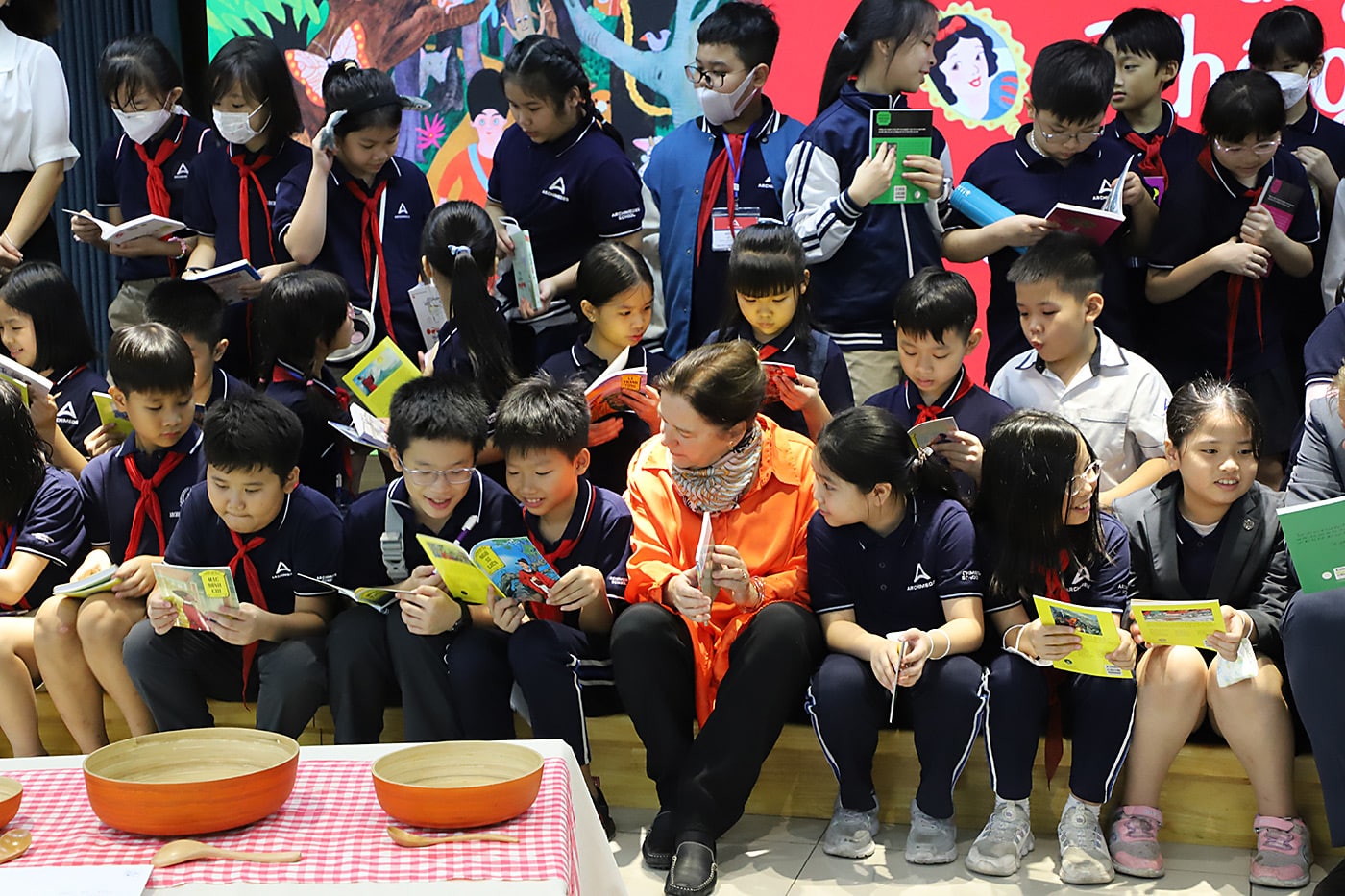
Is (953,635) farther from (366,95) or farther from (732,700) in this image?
(366,95)

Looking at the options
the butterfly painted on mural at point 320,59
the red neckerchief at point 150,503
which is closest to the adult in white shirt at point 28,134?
the butterfly painted on mural at point 320,59

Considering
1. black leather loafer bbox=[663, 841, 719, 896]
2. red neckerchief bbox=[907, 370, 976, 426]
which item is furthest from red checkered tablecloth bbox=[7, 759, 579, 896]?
red neckerchief bbox=[907, 370, 976, 426]

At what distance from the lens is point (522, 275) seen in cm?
395

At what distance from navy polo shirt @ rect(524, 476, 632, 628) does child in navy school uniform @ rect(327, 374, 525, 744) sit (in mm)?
127

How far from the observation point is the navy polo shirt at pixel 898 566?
3.07 m

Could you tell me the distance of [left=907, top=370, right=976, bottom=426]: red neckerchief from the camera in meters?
3.51

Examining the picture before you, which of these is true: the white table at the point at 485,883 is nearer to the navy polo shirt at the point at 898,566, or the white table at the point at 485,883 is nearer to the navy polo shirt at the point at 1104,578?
the navy polo shirt at the point at 898,566

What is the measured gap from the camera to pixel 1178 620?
2729 millimetres

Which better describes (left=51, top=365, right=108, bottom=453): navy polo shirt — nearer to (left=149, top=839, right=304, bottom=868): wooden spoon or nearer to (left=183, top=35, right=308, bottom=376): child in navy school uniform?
(left=183, top=35, right=308, bottom=376): child in navy school uniform

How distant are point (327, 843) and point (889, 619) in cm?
165

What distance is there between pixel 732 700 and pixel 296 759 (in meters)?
1.27

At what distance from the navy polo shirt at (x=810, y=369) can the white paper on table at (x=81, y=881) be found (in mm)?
2351

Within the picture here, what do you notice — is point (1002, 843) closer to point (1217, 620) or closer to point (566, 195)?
point (1217, 620)

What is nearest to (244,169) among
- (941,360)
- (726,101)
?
(726,101)
